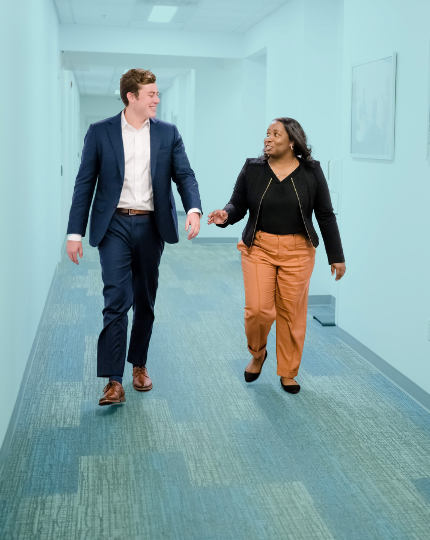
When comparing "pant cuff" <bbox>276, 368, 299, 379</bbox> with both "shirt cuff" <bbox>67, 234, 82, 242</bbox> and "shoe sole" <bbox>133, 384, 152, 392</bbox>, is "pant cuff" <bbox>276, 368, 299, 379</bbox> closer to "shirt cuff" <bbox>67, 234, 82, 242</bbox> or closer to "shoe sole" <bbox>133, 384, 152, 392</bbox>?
"shoe sole" <bbox>133, 384, 152, 392</bbox>

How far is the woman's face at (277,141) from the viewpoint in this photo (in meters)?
3.30

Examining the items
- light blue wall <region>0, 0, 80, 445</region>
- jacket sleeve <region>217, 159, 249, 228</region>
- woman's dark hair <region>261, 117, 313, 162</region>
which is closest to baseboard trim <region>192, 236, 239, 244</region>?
light blue wall <region>0, 0, 80, 445</region>

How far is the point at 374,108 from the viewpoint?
4.00 m

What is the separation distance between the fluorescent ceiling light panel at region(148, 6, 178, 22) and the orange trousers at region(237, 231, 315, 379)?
13.9ft

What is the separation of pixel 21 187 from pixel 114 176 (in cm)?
50

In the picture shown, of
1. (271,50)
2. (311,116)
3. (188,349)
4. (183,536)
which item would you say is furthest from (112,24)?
(183,536)

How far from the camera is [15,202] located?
308cm

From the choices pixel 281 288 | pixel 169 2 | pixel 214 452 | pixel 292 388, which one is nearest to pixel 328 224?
pixel 281 288

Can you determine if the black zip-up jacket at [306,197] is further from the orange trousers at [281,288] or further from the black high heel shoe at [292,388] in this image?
the black high heel shoe at [292,388]

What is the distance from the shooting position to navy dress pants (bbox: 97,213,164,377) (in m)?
3.22

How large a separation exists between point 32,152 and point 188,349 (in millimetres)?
1529

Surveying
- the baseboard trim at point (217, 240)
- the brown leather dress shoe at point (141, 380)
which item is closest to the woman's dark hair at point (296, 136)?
the brown leather dress shoe at point (141, 380)

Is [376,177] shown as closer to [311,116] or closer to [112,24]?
[311,116]

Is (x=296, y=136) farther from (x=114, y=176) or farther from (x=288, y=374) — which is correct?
(x=288, y=374)
